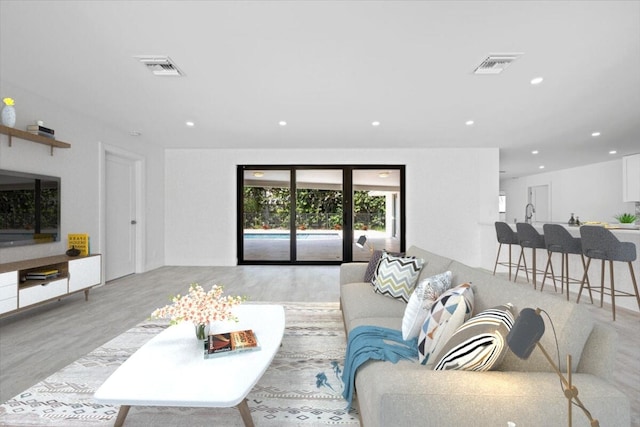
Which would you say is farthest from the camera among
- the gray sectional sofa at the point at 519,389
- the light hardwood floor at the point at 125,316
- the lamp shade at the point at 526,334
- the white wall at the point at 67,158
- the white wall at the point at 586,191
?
the white wall at the point at 586,191

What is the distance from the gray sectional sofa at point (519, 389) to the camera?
991mm

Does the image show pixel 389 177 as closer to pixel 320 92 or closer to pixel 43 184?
pixel 320 92

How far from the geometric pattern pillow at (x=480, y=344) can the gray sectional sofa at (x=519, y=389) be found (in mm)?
53

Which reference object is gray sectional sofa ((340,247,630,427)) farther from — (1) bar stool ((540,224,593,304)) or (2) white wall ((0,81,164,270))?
(2) white wall ((0,81,164,270))

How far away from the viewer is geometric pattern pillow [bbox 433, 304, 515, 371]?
113 cm

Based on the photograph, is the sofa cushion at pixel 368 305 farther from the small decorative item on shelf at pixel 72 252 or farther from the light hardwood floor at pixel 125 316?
the small decorative item on shelf at pixel 72 252

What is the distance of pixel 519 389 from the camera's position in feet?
3.38

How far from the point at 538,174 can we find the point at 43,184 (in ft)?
40.3

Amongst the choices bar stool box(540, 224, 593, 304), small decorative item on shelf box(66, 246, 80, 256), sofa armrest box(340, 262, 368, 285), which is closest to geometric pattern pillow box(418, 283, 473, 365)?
sofa armrest box(340, 262, 368, 285)

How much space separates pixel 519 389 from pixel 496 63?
2784 mm

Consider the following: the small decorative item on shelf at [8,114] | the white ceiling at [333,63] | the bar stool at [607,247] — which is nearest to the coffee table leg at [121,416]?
the white ceiling at [333,63]

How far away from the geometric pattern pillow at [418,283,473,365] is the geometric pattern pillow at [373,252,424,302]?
927 millimetres

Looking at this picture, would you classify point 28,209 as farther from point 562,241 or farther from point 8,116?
point 562,241

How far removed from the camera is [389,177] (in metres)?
6.32
